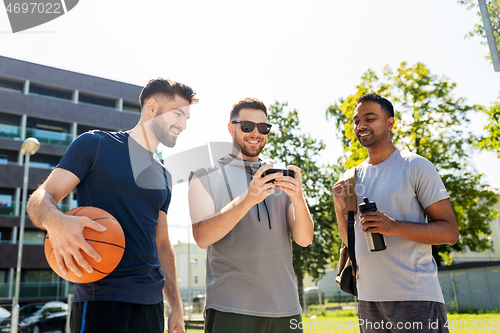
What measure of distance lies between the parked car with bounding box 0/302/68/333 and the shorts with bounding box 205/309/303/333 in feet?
69.5

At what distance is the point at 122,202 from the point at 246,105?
4.18 feet

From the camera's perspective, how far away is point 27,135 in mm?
34656

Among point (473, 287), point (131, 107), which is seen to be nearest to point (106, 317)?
point (473, 287)

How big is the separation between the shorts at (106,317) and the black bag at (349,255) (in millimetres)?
1739

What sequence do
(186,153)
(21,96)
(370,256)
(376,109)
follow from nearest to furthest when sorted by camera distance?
(370,256) < (376,109) < (186,153) < (21,96)

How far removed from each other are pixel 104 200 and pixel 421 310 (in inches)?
93.6

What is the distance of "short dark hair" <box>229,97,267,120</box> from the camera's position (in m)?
3.21

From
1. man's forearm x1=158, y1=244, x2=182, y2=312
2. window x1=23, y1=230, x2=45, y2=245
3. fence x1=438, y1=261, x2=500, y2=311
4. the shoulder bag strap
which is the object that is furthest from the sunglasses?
window x1=23, y1=230, x2=45, y2=245

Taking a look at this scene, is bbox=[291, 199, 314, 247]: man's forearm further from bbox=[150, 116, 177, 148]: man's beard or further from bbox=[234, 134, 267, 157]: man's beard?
bbox=[150, 116, 177, 148]: man's beard

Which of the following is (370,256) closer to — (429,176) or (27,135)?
(429,176)

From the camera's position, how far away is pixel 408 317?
273cm

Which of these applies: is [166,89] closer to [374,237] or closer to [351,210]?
[351,210]

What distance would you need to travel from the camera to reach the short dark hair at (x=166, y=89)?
3250 millimetres

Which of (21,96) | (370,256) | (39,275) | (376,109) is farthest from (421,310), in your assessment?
(21,96)
